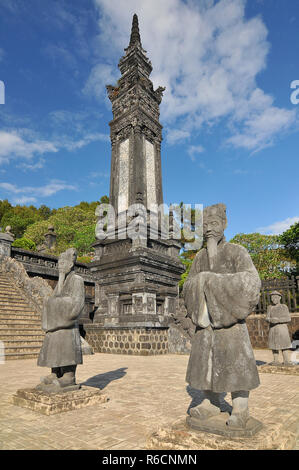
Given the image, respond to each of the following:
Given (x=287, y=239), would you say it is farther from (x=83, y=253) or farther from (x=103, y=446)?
(x=103, y=446)

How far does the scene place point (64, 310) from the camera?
4.52 meters

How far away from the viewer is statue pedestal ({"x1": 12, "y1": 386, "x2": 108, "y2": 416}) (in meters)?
4.14

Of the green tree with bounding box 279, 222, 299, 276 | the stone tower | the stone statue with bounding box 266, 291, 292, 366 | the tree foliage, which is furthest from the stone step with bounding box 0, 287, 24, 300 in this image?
the green tree with bounding box 279, 222, 299, 276

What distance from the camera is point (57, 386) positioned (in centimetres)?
453

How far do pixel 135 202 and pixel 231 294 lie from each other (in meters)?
13.3

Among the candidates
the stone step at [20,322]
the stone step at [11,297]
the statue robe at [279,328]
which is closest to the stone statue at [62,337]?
the statue robe at [279,328]

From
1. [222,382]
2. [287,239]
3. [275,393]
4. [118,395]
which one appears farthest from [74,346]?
[287,239]

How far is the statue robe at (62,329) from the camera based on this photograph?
4.48 m

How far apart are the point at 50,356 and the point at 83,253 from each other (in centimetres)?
3139

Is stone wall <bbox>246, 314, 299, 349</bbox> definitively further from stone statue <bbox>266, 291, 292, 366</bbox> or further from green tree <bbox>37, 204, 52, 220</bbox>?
green tree <bbox>37, 204, 52, 220</bbox>

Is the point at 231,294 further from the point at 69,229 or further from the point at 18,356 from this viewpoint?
the point at 69,229

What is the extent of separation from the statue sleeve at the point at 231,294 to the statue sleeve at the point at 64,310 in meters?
2.39

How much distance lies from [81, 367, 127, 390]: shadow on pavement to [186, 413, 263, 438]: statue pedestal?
3.52m
